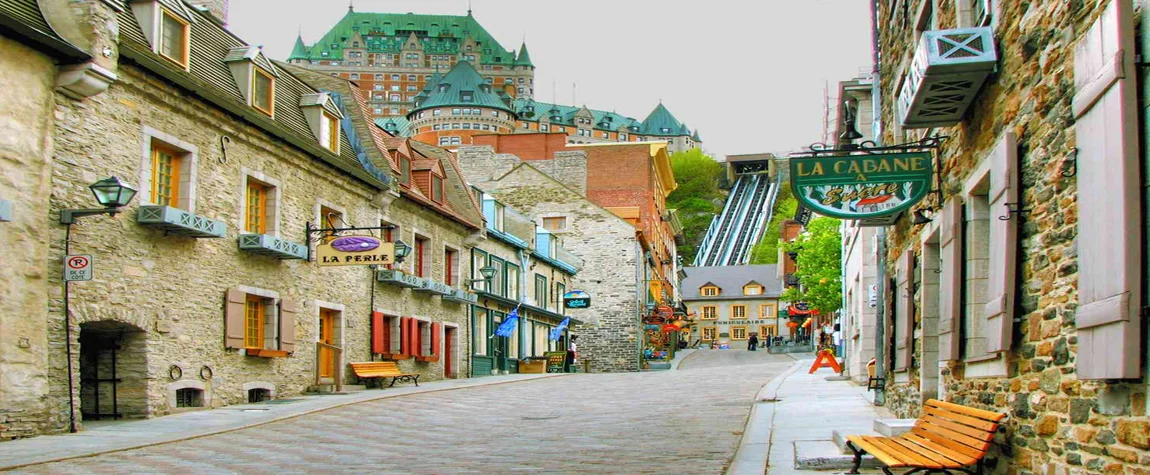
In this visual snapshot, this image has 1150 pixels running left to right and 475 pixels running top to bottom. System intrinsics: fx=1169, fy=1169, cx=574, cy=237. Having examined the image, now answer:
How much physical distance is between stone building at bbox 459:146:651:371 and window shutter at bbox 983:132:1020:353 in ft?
137

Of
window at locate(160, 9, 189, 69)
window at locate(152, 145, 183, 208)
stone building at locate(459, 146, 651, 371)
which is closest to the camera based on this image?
window at locate(152, 145, 183, 208)

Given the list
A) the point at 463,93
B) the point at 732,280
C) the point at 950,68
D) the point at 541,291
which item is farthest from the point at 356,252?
the point at 463,93

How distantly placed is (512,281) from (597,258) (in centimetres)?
1423

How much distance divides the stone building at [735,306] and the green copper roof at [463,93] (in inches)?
1958

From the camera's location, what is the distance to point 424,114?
482 ft

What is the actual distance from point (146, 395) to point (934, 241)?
10.9 m

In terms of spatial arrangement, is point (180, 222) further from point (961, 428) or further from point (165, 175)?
point (961, 428)

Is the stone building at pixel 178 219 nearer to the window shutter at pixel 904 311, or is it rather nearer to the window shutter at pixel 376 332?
the window shutter at pixel 376 332

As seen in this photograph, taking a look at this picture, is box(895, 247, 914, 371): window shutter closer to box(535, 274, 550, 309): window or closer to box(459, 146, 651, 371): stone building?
box(535, 274, 550, 309): window

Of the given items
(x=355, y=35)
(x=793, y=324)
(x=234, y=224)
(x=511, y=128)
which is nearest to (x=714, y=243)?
(x=511, y=128)

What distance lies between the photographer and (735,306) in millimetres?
104188

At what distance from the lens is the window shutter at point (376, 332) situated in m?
25.0

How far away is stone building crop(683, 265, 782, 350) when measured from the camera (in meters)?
103

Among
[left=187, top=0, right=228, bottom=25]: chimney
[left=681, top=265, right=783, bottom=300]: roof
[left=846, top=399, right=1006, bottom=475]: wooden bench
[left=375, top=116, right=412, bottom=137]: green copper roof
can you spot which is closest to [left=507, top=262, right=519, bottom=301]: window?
[left=187, top=0, right=228, bottom=25]: chimney
